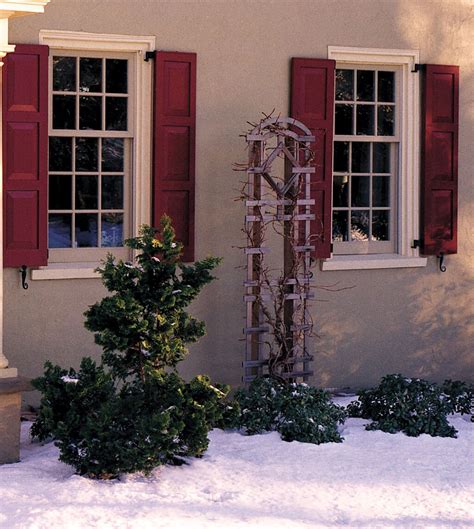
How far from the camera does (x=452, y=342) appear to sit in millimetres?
10320

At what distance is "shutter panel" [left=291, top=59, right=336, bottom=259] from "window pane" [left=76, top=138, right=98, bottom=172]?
1628 millimetres

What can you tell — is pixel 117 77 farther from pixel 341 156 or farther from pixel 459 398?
pixel 459 398

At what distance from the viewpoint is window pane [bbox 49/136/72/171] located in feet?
29.2

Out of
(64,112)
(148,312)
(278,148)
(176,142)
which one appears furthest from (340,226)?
(148,312)

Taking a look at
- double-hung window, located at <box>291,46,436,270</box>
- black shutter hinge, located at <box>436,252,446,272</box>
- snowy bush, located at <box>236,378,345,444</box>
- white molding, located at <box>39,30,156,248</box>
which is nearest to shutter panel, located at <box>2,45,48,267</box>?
white molding, located at <box>39,30,156,248</box>

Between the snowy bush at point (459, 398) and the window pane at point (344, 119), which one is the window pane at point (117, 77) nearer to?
the window pane at point (344, 119)

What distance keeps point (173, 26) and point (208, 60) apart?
15.1 inches

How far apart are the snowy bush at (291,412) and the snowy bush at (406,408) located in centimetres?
31

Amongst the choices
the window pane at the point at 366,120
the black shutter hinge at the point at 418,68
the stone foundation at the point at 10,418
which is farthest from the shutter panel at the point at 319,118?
the stone foundation at the point at 10,418

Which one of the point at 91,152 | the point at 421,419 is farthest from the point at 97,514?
the point at 91,152

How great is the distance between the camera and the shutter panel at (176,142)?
8.96m

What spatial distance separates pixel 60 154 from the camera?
8.94 m

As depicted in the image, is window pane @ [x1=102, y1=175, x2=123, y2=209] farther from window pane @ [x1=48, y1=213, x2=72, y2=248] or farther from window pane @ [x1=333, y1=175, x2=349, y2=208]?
window pane @ [x1=333, y1=175, x2=349, y2=208]

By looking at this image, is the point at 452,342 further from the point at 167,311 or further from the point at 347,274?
the point at 167,311
